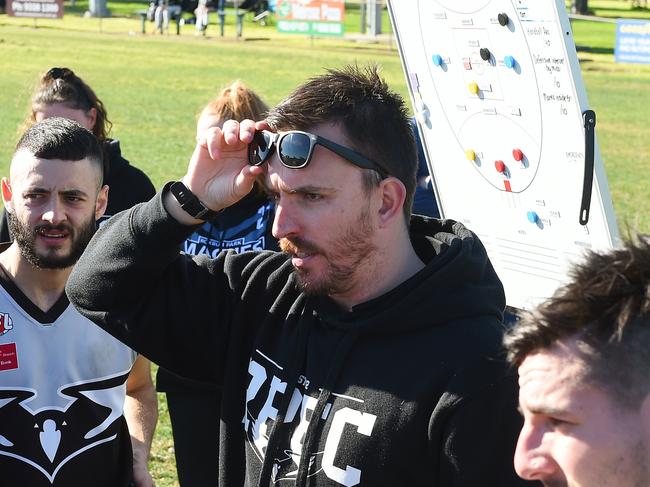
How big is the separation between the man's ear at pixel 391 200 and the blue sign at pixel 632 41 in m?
31.8

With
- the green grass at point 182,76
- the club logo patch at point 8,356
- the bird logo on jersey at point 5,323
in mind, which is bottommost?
the green grass at point 182,76

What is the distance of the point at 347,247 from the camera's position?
2637 millimetres

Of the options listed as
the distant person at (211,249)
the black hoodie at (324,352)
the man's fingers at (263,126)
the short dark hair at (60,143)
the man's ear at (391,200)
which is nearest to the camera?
the black hoodie at (324,352)

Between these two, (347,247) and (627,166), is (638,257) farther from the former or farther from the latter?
(627,166)

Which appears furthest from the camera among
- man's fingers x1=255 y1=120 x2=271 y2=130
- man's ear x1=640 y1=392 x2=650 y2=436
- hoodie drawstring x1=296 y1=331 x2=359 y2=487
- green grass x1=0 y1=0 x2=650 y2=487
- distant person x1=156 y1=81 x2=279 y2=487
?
green grass x1=0 y1=0 x2=650 y2=487

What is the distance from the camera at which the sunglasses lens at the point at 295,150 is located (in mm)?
2584

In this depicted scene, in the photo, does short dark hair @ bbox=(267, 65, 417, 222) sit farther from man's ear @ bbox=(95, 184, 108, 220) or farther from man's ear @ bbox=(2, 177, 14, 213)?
man's ear @ bbox=(2, 177, 14, 213)

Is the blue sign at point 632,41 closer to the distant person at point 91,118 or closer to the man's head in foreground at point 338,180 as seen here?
the distant person at point 91,118

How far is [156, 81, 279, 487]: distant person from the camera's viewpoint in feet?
14.7

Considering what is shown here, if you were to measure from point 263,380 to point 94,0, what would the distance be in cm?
5081

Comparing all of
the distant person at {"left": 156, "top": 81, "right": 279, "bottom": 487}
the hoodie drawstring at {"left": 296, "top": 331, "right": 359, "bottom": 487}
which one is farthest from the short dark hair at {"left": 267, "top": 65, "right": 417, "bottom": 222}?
the distant person at {"left": 156, "top": 81, "right": 279, "bottom": 487}

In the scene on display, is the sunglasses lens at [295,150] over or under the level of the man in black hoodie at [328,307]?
over

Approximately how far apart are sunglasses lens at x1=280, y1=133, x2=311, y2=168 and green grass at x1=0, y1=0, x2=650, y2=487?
0.85 m

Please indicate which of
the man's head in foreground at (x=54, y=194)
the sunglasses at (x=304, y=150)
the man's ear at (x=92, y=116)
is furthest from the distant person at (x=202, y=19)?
the sunglasses at (x=304, y=150)
